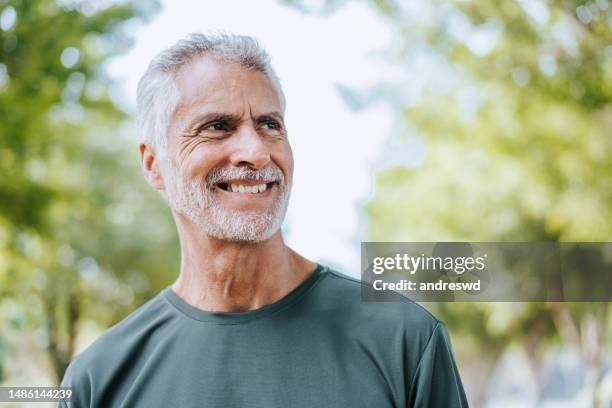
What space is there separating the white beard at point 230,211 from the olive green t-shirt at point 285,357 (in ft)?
0.53

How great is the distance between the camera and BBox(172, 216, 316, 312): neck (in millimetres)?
1414

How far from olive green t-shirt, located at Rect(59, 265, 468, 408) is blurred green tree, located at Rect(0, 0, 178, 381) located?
3717 mm

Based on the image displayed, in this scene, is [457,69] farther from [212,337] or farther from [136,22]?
[212,337]

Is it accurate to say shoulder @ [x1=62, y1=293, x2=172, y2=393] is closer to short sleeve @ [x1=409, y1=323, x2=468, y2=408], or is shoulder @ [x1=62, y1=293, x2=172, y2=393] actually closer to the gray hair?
the gray hair

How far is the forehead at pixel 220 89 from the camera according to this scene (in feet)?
4.51

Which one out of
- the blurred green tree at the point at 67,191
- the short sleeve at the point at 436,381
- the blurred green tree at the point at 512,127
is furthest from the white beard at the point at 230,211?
the blurred green tree at the point at 512,127

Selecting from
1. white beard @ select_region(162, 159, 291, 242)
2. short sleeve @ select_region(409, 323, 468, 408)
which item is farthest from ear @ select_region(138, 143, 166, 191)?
short sleeve @ select_region(409, 323, 468, 408)

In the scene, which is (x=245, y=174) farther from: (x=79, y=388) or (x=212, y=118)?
(x=79, y=388)

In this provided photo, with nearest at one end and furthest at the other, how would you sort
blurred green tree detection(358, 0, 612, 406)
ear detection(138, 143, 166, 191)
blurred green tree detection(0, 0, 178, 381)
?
ear detection(138, 143, 166, 191)
blurred green tree detection(0, 0, 178, 381)
blurred green tree detection(358, 0, 612, 406)

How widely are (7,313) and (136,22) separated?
467 cm

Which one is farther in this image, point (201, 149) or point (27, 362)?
point (27, 362)

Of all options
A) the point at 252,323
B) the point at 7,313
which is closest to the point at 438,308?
the point at 7,313

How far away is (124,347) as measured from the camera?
1.43 meters

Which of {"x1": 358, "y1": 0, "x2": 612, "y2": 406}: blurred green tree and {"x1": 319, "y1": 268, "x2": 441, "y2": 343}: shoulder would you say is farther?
{"x1": 358, "y1": 0, "x2": 612, "y2": 406}: blurred green tree
